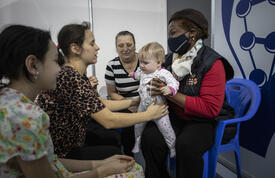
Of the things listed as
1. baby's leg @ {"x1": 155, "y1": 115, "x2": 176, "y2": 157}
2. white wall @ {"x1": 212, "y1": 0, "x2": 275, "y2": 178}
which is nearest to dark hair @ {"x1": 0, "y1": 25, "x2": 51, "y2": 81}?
baby's leg @ {"x1": 155, "y1": 115, "x2": 176, "y2": 157}

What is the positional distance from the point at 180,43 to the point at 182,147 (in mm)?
803

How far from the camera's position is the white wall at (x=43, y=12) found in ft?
9.52

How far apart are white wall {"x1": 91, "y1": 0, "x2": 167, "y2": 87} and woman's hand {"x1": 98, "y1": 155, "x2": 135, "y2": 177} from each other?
2343mm

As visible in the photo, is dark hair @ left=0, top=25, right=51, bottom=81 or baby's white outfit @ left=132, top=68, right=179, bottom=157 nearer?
dark hair @ left=0, top=25, right=51, bottom=81

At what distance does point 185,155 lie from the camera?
4.66ft

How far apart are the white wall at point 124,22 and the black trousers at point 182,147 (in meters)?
1.97

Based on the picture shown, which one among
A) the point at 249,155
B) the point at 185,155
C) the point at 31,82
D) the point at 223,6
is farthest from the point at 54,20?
the point at 249,155

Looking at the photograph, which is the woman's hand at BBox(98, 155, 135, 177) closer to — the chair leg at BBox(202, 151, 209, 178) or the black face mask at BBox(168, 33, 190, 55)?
the chair leg at BBox(202, 151, 209, 178)

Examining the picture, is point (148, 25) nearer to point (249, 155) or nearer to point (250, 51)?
→ point (250, 51)

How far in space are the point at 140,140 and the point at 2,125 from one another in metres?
1.21

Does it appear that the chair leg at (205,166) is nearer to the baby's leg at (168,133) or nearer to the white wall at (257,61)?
the baby's leg at (168,133)

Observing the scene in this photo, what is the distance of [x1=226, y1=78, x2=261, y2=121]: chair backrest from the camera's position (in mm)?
1705

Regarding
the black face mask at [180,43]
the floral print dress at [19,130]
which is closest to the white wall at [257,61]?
the black face mask at [180,43]

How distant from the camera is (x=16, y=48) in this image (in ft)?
2.66
